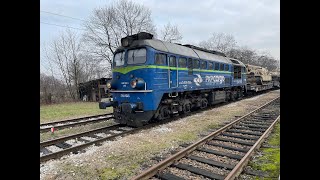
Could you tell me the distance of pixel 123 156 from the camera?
6.34 meters

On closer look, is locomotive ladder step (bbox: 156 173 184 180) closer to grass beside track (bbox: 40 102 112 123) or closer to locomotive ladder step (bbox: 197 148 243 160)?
locomotive ladder step (bbox: 197 148 243 160)

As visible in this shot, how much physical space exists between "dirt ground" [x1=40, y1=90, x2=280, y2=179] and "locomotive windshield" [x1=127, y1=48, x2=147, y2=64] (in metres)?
2.85

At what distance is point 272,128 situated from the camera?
9086 millimetres

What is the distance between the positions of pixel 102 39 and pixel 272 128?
29.2 m

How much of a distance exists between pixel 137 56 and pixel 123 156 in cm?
488

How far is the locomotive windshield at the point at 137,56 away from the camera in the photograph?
389 inches

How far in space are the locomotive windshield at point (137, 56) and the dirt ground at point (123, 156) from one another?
2.85m

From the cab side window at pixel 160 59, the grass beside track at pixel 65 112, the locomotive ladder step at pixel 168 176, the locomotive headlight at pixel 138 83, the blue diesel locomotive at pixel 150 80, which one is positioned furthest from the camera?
the grass beside track at pixel 65 112

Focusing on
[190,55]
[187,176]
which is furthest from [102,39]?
[187,176]

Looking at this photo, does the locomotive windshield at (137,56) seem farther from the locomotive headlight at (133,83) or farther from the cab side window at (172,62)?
the cab side window at (172,62)

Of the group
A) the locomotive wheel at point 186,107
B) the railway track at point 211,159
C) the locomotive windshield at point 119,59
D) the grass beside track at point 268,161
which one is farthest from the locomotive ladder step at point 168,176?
the locomotive wheel at point 186,107

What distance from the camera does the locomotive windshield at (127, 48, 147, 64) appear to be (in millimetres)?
9883

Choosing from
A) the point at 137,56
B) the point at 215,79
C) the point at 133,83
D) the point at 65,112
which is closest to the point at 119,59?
the point at 137,56
